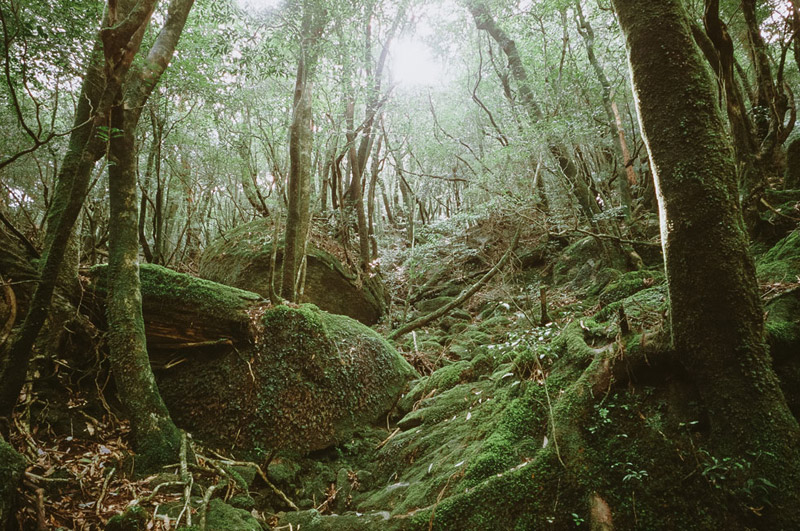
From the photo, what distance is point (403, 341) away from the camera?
28.0 feet

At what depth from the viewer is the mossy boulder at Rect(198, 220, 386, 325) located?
838cm

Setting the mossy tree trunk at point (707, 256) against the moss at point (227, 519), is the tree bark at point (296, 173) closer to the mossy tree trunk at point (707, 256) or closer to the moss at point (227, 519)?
the moss at point (227, 519)

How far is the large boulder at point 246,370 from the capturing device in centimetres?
481

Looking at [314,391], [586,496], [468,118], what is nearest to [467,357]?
[314,391]

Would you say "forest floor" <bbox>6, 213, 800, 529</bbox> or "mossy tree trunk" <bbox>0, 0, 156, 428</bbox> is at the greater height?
"mossy tree trunk" <bbox>0, 0, 156, 428</bbox>

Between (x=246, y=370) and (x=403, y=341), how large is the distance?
410 centimetres

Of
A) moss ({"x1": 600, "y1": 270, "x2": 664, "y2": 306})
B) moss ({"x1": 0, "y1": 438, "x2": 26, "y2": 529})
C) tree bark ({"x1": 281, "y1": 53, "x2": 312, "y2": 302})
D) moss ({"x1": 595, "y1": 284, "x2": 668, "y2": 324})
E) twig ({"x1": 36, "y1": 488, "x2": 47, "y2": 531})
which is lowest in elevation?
twig ({"x1": 36, "y1": 488, "x2": 47, "y2": 531})

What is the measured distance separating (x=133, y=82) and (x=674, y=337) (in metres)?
6.00

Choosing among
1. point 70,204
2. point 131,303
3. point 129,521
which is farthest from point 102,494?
point 70,204

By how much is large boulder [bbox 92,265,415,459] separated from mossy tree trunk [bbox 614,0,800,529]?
14.1ft

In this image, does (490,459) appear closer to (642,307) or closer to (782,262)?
(642,307)

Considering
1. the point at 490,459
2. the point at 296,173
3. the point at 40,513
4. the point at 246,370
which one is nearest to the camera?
the point at 40,513

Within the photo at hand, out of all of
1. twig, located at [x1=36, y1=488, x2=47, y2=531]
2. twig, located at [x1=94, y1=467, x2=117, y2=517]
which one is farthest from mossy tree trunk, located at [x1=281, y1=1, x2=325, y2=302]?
Answer: twig, located at [x1=36, y1=488, x2=47, y2=531]

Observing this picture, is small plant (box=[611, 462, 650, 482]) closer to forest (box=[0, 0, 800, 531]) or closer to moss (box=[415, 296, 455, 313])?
forest (box=[0, 0, 800, 531])
